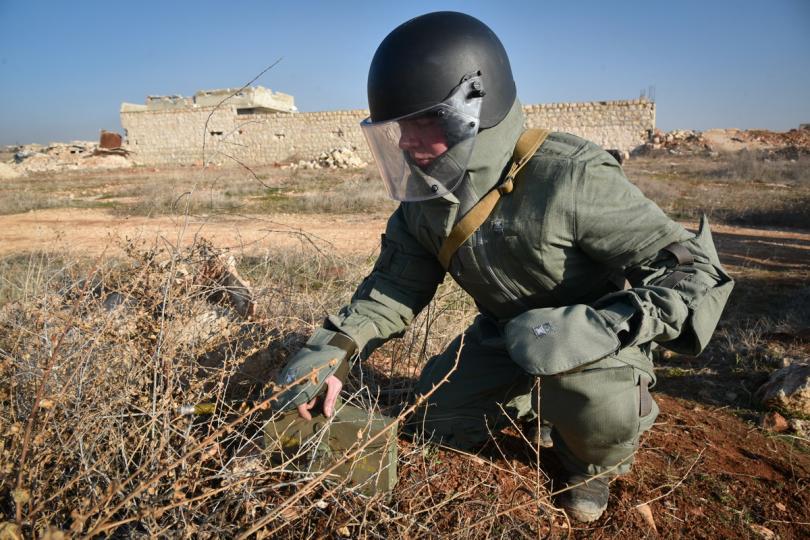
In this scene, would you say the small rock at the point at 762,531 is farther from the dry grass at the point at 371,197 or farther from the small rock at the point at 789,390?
the dry grass at the point at 371,197

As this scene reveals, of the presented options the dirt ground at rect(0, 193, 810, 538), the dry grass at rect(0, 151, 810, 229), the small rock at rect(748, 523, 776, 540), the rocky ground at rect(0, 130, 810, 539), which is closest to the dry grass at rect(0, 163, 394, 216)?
the dry grass at rect(0, 151, 810, 229)

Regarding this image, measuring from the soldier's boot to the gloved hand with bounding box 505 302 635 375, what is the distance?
0.46 m

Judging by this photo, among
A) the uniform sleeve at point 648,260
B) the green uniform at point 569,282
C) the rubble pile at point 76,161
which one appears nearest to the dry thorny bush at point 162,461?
the green uniform at point 569,282

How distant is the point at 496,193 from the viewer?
176 cm

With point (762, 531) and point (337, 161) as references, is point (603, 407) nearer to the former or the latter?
point (762, 531)

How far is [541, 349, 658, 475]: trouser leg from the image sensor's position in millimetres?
1581

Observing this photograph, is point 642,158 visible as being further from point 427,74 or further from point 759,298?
point 427,74

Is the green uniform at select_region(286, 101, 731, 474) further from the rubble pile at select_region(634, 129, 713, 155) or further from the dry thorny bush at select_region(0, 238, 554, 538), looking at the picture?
the rubble pile at select_region(634, 129, 713, 155)

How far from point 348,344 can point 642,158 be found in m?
21.7

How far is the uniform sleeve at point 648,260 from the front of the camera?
149 centimetres

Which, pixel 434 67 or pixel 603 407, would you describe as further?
pixel 434 67

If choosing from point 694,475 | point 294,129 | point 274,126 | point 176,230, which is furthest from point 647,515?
point 274,126

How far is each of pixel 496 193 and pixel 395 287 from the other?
525mm

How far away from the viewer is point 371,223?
8.16 meters
